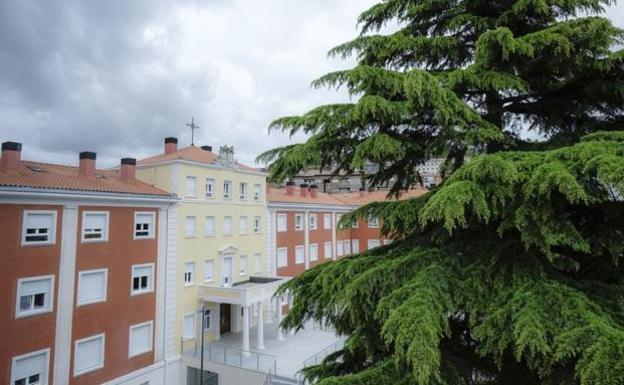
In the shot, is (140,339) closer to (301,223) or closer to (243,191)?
(243,191)

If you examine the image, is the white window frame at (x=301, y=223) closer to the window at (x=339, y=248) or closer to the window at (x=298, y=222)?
the window at (x=298, y=222)

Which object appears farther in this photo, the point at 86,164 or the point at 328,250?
the point at 328,250

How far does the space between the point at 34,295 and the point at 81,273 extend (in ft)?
5.48

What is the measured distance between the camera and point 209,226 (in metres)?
20.8

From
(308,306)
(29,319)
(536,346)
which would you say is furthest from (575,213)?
(29,319)

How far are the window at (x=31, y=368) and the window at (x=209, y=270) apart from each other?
7828mm

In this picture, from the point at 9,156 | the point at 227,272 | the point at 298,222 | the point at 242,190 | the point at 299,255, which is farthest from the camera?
the point at 298,222

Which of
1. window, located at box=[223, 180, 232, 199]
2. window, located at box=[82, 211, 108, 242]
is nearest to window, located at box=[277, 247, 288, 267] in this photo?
window, located at box=[223, 180, 232, 199]

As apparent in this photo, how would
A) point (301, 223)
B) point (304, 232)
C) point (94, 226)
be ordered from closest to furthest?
point (94, 226), point (301, 223), point (304, 232)

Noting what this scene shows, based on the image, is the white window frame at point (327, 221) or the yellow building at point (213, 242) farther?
the white window frame at point (327, 221)

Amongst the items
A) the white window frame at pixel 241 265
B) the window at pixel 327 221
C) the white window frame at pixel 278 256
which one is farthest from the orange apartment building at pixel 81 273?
the window at pixel 327 221

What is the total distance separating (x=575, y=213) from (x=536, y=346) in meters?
1.83

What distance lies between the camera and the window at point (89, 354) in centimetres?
1485

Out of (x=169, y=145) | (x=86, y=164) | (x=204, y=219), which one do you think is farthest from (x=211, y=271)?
(x=86, y=164)
